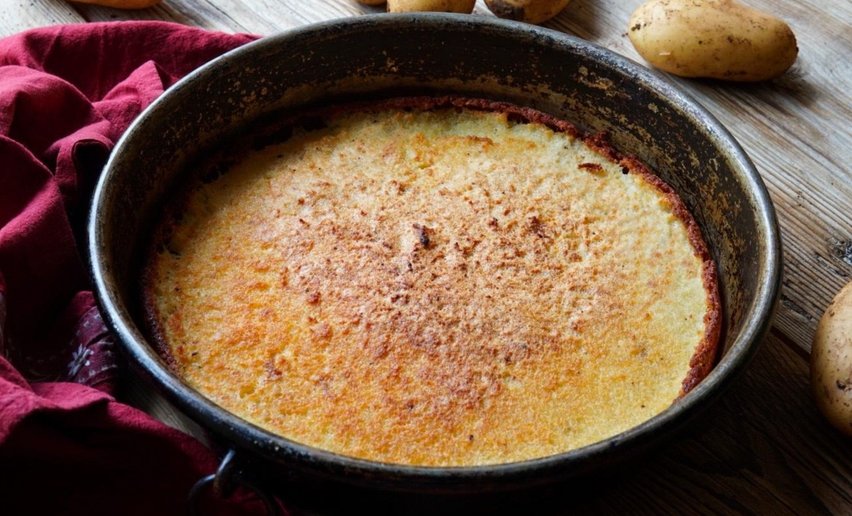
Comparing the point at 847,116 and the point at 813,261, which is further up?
the point at 847,116

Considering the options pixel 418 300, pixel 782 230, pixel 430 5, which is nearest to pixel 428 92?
pixel 430 5

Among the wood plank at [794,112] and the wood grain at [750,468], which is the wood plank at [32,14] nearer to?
the wood plank at [794,112]

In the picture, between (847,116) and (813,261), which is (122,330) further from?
(847,116)

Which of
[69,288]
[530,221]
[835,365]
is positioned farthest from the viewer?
[530,221]

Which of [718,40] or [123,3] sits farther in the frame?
[123,3]

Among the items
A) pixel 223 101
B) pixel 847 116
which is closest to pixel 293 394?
pixel 223 101

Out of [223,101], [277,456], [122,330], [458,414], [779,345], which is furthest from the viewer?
[223,101]

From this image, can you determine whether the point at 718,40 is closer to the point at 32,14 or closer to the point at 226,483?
the point at 226,483
